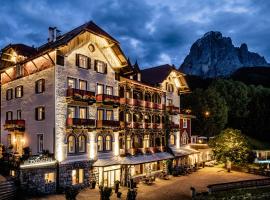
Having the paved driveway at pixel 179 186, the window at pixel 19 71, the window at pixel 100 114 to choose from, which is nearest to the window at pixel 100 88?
the window at pixel 100 114

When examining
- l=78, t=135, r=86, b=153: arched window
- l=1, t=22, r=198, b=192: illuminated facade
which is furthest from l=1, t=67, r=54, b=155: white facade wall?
l=78, t=135, r=86, b=153: arched window

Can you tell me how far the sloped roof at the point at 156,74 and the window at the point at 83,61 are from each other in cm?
1327

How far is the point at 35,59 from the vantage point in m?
30.9

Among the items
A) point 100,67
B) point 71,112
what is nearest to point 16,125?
point 71,112

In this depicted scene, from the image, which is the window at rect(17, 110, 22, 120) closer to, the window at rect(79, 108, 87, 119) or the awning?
the window at rect(79, 108, 87, 119)

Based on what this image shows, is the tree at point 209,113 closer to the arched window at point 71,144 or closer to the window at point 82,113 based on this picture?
the window at point 82,113

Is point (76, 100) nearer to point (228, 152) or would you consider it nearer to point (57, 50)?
point (57, 50)

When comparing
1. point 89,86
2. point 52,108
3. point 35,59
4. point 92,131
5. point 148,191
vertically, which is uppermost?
point 35,59

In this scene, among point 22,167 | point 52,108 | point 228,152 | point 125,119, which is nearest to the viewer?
point 22,167

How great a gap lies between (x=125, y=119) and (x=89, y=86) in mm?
6598

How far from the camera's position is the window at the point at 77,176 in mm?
28328

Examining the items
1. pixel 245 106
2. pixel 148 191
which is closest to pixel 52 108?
pixel 148 191

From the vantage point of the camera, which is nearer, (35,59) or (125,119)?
(35,59)

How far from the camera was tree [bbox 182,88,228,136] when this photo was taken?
198 feet
